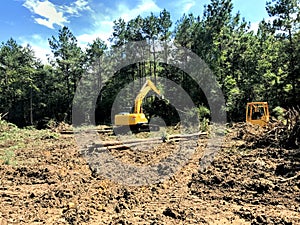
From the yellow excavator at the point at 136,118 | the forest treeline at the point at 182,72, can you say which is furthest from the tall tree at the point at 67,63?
the yellow excavator at the point at 136,118

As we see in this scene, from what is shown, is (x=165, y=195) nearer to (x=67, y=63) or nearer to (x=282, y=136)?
(x=282, y=136)

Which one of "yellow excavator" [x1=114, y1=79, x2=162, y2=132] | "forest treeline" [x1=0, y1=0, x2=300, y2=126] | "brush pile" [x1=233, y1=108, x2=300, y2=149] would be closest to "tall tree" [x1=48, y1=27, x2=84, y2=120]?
"forest treeline" [x1=0, y1=0, x2=300, y2=126]

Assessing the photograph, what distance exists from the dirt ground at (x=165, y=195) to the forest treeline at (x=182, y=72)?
18.5 metres

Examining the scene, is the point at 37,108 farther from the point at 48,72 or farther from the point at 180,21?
the point at 180,21

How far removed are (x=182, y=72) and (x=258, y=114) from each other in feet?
51.0

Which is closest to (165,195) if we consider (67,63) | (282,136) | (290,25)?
(282,136)

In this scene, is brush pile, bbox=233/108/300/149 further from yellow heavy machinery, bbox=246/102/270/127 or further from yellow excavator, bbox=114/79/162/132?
yellow excavator, bbox=114/79/162/132

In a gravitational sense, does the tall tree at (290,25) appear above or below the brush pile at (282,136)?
above

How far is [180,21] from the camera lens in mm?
30734

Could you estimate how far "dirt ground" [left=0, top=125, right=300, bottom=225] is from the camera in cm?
422

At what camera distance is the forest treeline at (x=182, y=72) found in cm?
2533

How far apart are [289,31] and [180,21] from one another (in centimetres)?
1154

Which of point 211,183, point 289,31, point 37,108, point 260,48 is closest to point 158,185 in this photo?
point 211,183

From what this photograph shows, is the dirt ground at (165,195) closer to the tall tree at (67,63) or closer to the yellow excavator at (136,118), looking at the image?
the yellow excavator at (136,118)
